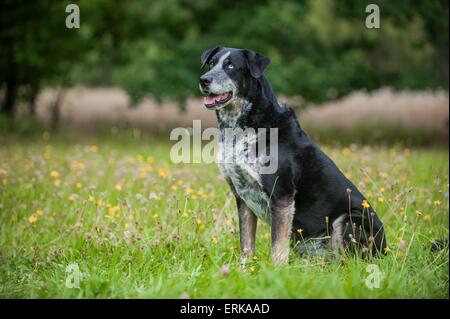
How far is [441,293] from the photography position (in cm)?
347

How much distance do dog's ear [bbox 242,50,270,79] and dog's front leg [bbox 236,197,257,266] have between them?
1.09m

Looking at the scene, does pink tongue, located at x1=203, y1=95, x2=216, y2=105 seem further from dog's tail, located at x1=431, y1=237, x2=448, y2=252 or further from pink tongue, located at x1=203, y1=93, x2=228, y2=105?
dog's tail, located at x1=431, y1=237, x2=448, y2=252

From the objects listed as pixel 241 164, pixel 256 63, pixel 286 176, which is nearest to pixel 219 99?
pixel 256 63

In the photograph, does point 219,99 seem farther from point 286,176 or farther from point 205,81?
point 286,176

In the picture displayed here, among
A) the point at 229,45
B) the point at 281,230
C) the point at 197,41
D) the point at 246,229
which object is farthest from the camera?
the point at 197,41

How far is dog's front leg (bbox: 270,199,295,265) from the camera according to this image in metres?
3.96

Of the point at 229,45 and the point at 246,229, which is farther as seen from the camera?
the point at 229,45

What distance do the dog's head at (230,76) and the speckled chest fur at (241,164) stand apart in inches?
5.9

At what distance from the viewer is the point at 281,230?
13.1 ft

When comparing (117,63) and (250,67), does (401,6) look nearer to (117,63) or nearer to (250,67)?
(250,67)

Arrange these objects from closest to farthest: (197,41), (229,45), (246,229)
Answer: (246,229)
(229,45)
(197,41)

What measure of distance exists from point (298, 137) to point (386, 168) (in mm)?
2952

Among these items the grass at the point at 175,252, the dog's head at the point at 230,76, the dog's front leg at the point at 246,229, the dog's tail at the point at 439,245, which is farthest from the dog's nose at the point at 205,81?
the dog's tail at the point at 439,245

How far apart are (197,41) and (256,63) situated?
9.98 meters
